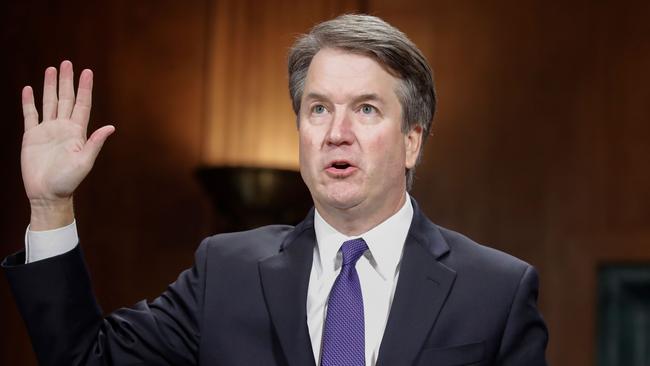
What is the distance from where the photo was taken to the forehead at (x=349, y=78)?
2.07 metres

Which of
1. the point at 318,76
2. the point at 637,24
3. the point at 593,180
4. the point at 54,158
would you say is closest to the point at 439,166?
the point at 593,180

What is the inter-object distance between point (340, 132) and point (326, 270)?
0.25 meters

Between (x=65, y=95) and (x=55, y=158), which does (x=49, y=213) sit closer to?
(x=55, y=158)

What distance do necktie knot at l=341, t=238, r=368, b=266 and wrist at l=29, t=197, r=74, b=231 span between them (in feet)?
1.54

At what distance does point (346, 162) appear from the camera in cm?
204

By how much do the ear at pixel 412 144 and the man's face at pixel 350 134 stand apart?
53mm

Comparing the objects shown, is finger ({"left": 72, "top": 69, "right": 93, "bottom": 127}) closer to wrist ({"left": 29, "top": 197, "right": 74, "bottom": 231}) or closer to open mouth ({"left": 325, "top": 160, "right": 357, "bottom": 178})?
wrist ({"left": 29, "top": 197, "right": 74, "bottom": 231})

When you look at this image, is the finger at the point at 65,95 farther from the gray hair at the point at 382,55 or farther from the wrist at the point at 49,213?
the gray hair at the point at 382,55

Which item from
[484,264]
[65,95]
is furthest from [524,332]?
[65,95]

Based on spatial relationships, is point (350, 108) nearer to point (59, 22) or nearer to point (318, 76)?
point (318, 76)

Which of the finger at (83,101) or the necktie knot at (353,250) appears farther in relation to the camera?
the necktie knot at (353,250)

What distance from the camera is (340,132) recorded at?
2.04 meters

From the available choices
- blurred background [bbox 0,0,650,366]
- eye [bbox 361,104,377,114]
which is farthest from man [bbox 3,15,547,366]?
blurred background [bbox 0,0,650,366]

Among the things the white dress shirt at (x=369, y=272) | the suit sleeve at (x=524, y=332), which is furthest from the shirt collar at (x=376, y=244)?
the suit sleeve at (x=524, y=332)
